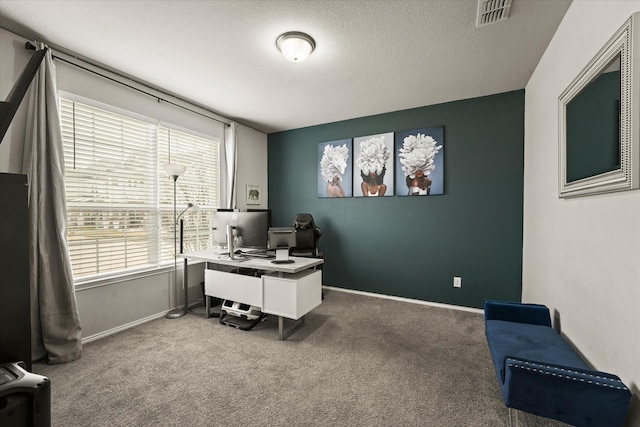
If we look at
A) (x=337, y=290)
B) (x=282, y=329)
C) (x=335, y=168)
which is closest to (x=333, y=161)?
(x=335, y=168)

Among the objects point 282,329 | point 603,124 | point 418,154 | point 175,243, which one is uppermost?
point 418,154

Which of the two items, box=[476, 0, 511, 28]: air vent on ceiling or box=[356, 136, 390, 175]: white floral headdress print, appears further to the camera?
box=[356, 136, 390, 175]: white floral headdress print

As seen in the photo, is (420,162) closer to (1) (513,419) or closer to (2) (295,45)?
(2) (295,45)

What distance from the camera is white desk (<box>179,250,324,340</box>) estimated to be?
2.61 m

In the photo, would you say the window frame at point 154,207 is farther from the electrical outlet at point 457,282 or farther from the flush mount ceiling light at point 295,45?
the electrical outlet at point 457,282

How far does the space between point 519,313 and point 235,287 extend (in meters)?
2.62

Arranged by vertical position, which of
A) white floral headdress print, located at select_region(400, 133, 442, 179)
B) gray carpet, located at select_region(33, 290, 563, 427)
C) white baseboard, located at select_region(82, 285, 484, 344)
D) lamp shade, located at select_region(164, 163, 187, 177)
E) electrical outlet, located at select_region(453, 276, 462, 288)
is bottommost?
gray carpet, located at select_region(33, 290, 563, 427)

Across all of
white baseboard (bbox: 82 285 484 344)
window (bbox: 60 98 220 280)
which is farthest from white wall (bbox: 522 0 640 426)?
window (bbox: 60 98 220 280)

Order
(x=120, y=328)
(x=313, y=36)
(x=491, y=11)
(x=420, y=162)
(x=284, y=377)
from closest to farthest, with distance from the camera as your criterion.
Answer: (x=491, y=11) < (x=284, y=377) < (x=313, y=36) < (x=120, y=328) < (x=420, y=162)

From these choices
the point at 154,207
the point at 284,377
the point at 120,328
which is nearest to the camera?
the point at 284,377

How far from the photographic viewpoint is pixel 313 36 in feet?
7.39

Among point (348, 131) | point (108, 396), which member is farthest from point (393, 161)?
point (108, 396)

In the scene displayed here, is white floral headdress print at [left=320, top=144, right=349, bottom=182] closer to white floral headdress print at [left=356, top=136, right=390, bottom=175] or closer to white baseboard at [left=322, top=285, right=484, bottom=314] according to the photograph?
white floral headdress print at [left=356, top=136, right=390, bottom=175]

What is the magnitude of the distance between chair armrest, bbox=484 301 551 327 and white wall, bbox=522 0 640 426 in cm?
9
